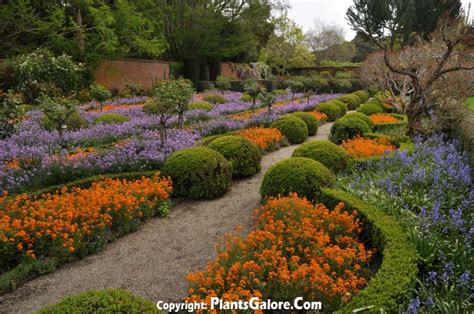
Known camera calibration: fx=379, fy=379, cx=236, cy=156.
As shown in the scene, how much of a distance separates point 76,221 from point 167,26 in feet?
96.3

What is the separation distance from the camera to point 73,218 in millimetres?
5371

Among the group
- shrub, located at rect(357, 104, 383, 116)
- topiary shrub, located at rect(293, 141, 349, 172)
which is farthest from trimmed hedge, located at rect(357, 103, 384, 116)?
topiary shrub, located at rect(293, 141, 349, 172)

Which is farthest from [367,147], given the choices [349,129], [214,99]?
[214,99]

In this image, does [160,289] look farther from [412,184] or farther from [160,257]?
[412,184]

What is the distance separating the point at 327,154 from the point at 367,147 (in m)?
1.94

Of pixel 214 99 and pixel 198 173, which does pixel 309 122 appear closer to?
pixel 198 173

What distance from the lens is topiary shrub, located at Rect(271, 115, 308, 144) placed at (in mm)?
11961

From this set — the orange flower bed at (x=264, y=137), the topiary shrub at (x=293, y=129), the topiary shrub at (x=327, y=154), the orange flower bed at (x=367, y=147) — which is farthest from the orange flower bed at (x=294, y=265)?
the topiary shrub at (x=293, y=129)

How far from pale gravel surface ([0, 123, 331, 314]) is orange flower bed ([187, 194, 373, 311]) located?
435mm

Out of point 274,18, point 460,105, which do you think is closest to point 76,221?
point 460,105

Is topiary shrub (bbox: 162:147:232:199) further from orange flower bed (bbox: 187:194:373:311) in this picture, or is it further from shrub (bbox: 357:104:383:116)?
shrub (bbox: 357:104:383:116)

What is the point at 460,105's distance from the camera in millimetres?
11055

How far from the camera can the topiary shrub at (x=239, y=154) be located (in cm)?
818

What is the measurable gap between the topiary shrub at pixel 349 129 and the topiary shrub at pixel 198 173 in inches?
189
